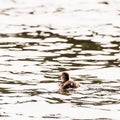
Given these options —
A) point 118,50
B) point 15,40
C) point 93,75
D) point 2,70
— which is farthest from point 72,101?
point 15,40

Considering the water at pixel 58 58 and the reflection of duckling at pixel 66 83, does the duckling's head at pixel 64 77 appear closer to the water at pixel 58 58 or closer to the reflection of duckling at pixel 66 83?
the reflection of duckling at pixel 66 83

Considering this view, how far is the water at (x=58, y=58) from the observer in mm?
16625

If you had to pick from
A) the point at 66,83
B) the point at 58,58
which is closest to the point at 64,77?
the point at 66,83

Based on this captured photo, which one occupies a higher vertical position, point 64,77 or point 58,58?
point 64,77

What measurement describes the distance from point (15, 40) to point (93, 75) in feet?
23.0

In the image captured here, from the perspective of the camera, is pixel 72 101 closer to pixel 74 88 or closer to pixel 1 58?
pixel 74 88

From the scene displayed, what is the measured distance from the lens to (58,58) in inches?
899

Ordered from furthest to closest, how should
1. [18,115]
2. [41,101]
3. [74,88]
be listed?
[74,88] → [41,101] → [18,115]

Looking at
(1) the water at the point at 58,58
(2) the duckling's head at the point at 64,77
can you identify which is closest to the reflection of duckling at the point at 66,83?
(2) the duckling's head at the point at 64,77

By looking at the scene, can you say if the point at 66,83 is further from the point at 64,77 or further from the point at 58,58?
the point at 58,58

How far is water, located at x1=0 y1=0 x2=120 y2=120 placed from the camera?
A: 54.5 ft

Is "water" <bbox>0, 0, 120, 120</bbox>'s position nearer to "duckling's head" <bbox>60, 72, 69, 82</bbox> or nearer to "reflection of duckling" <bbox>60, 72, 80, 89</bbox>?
"reflection of duckling" <bbox>60, 72, 80, 89</bbox>

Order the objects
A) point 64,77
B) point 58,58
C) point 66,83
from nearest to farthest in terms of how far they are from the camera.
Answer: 1. point 66,83
2. point 64,77
3. point 58,58

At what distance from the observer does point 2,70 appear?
69.1 feet
